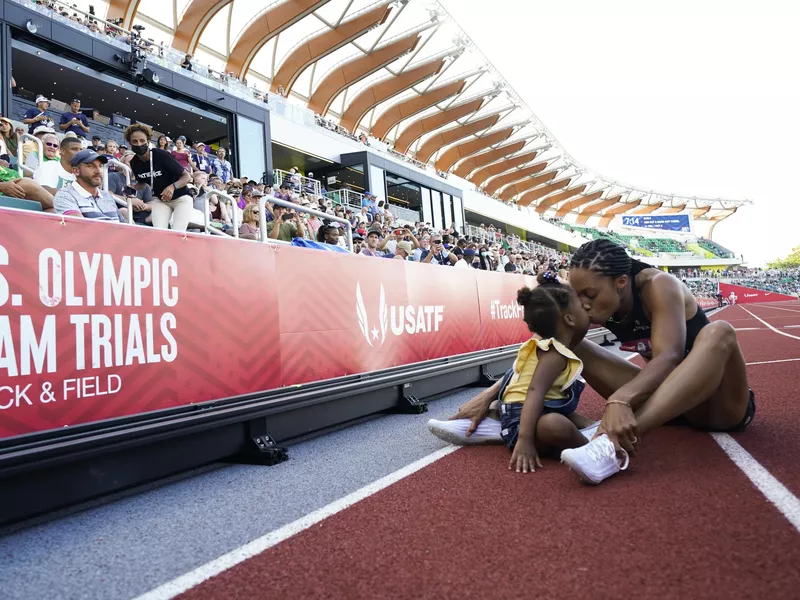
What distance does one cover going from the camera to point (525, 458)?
9.80 ft

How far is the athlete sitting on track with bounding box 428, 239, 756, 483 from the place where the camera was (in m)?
2.58

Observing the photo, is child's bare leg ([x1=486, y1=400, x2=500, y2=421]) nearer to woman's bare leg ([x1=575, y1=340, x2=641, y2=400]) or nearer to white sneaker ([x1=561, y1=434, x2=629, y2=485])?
woman's bare leg ([x1=575, y1=340, x2=641, y2=400])

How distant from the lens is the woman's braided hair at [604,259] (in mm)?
2988

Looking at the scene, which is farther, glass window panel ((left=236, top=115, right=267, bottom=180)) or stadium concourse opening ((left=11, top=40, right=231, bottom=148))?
glass window panel ((left=236, top=115, right=267, bottom=180))

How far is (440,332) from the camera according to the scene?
6492 millimetres

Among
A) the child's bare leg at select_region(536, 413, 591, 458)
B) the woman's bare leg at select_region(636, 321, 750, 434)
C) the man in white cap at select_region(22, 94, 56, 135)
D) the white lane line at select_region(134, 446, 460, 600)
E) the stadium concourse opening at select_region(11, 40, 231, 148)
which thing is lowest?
the white lane line at select_region(134, 446, 460, 600)

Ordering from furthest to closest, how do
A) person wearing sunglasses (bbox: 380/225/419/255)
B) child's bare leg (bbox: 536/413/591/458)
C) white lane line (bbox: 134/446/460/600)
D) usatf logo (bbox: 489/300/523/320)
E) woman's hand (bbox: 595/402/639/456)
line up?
person wearing sunglasses (bbox: 380/225/419/255) < usatf logo (bbox: 489/300/523/320) < child's bare leg (bbox: 536/413/591/458) < woman's hand (bbox: 595/402/639/456) < white lane line (bbox: 134/446/460/600)

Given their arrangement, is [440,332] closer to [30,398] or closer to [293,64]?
[30,398]

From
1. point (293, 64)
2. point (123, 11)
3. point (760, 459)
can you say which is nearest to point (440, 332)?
point (760, 459)

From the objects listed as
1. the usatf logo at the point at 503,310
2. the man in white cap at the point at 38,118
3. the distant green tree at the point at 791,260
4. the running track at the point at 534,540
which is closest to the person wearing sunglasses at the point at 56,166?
the running track at the point at 534,540

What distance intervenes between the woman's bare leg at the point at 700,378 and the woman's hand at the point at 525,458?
25.6 inches

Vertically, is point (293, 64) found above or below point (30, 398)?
above

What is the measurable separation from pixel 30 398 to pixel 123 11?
29.0 m

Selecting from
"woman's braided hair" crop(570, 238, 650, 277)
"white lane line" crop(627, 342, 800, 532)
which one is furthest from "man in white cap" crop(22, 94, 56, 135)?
"white lane line" crop(627, 342, 800, 532)
